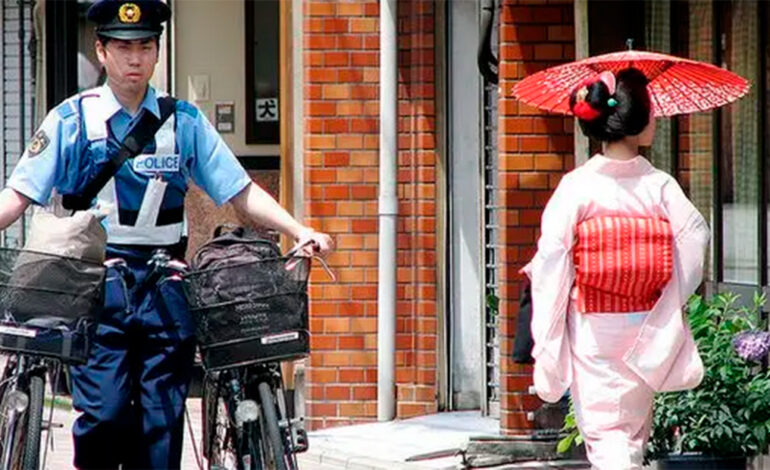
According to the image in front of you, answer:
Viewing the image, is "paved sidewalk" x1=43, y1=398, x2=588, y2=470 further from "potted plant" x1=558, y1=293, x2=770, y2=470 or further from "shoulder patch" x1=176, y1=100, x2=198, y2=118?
"shoulder patch" x1=176, y1=100, x2=198, y2=118

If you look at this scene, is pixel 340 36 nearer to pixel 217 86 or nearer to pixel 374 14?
pixel 374 14

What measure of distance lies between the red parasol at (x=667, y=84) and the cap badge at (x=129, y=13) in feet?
6.77

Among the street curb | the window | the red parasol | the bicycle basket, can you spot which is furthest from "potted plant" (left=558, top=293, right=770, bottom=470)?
the window

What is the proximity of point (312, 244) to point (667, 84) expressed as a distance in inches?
87.8

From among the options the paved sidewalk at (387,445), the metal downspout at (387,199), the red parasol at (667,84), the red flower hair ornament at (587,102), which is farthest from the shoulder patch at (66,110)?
the metal downspout at (387,199)

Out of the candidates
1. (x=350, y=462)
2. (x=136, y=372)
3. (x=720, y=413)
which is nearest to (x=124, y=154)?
(x=136, y=372)

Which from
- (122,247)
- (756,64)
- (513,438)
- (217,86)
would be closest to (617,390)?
(122,247)

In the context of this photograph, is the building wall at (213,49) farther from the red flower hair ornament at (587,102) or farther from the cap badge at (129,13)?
the cap badge at (129,13)

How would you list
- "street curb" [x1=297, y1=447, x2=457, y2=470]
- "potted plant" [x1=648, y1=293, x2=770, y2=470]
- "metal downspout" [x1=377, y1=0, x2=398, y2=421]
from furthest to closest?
"metal downspout" [x1=377, y1=0, x2=398, y2=421] → "street curb" [x1=297, y1=447, x2=457, y2=470] → "potted plant" [x1=648, y1=293, x2=770, y2=470]

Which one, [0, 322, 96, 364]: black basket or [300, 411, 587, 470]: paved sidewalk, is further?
[300, 411, 587, 470]: paved sidewalk

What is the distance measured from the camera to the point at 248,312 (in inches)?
286

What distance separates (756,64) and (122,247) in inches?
165

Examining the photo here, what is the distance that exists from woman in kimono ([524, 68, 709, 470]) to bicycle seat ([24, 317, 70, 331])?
1.61 metres

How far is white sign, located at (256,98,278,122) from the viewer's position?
15.7 m
